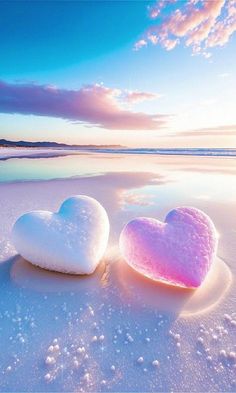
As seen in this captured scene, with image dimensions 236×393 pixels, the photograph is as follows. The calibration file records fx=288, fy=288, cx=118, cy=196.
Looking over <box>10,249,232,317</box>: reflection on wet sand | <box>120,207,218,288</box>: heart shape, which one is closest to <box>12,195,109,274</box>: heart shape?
<box>10,249,232,317</box>: reflection on wet sand

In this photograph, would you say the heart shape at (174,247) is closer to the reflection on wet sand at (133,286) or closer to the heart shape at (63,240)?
the reflection on wet sand at (133,286)

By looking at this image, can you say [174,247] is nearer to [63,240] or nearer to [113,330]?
[113,330]

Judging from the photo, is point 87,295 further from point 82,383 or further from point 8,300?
point 82,383

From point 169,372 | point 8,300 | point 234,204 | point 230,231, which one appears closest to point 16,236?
point 8,300

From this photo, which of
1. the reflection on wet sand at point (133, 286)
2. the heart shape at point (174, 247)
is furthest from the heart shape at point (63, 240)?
the heart shape at point (174, 247)

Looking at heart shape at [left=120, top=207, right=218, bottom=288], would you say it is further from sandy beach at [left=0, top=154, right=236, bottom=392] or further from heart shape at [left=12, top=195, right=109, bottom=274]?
heart shape at [left=12, top=195, right=109, bottom=274]

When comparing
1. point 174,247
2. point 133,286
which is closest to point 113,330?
point 133,286
